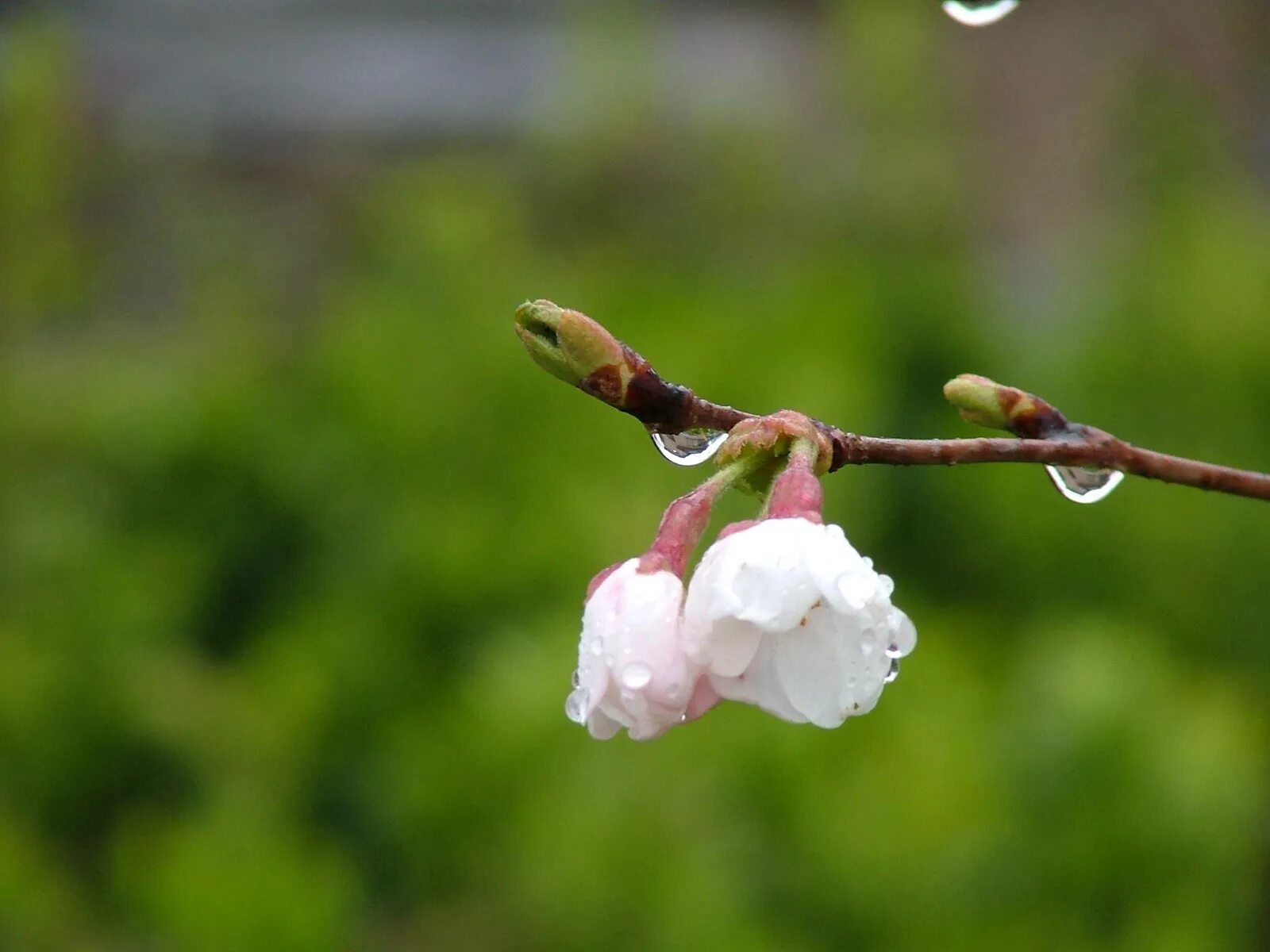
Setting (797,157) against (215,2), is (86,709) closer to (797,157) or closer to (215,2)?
(797,157)

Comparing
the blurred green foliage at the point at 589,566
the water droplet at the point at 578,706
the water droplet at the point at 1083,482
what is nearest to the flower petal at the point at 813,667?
the water droplet at the point at 578,706

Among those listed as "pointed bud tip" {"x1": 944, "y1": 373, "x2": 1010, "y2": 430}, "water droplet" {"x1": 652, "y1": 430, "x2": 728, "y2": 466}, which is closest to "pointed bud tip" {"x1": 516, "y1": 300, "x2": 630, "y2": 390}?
"water droplet" {"x1": 652, "y1": 430, "x2": 728, "y2": 466}

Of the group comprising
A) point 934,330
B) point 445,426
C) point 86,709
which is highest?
point 934,330

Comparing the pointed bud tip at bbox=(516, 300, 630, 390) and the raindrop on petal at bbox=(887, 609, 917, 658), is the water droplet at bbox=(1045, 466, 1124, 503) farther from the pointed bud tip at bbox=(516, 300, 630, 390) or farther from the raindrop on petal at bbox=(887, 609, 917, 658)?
the pointed bud tip at bbox=(516, 300, 630, 390)

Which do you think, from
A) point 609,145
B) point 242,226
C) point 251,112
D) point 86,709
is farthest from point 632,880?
point 251,112

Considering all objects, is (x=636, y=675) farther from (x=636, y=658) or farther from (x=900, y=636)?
(x=900, y=636)

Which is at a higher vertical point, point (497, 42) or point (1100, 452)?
point (497, 42)
